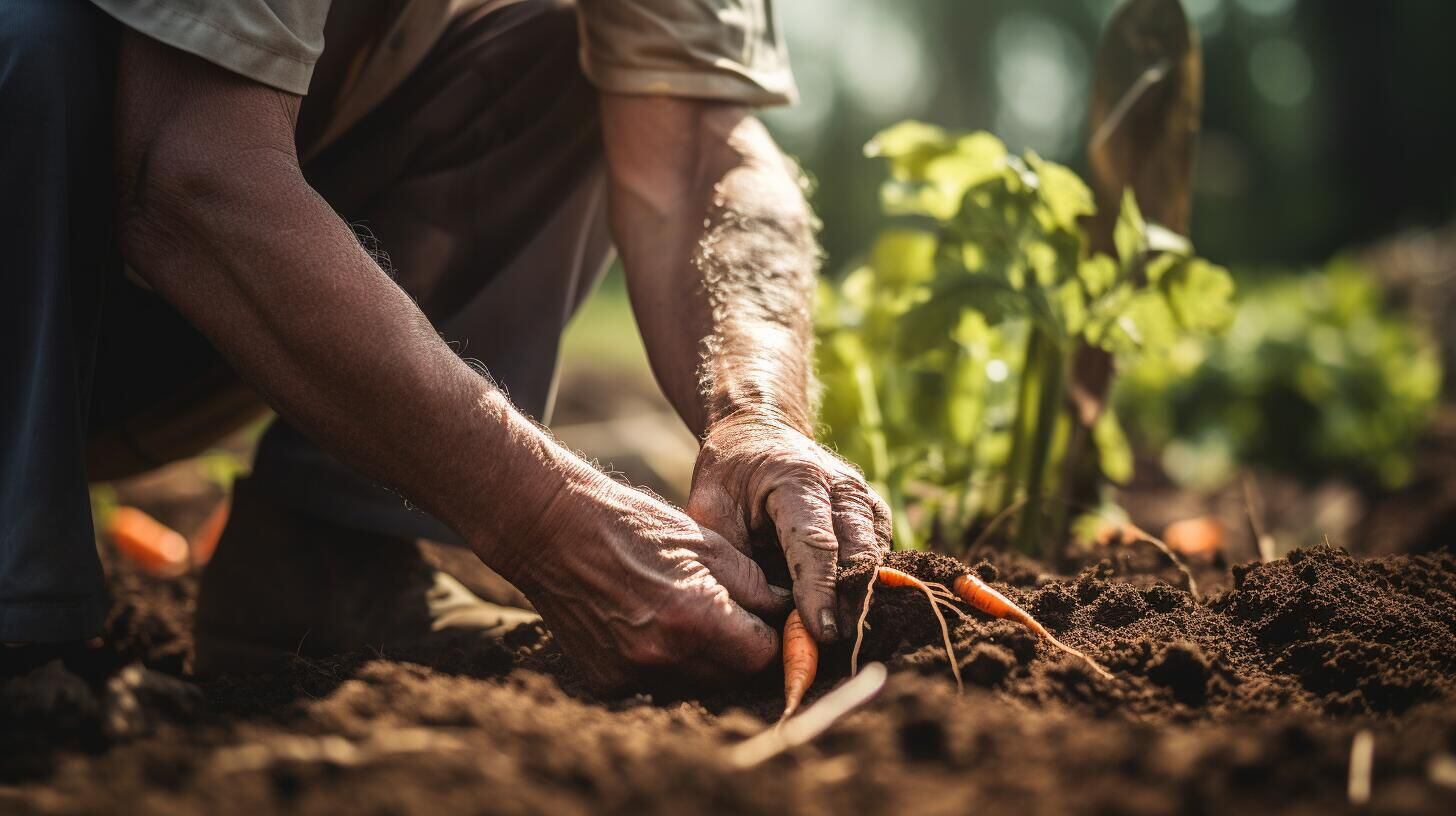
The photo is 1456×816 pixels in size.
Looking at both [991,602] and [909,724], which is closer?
[909,724]

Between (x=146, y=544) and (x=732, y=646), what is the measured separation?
101 inches

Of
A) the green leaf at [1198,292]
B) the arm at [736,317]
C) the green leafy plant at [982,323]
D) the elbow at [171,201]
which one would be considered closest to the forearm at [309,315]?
the elbow at [171,201]

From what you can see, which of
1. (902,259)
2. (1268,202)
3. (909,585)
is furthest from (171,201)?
(1268,202)

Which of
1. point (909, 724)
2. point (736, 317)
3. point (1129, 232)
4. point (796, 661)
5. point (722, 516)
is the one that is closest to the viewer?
point (909, 724)

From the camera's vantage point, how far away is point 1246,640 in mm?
1859

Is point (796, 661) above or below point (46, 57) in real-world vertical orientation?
below

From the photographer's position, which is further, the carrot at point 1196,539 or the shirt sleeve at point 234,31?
the carrot at point 1196,539

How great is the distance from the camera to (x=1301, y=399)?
5.25 metres

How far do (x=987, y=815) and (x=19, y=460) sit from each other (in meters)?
1.47

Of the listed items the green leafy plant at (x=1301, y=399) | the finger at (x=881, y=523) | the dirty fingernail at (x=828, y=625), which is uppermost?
the finger at (x=881, y=523)

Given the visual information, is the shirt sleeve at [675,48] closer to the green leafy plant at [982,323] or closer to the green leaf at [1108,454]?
the green leafy plant at [982,323]

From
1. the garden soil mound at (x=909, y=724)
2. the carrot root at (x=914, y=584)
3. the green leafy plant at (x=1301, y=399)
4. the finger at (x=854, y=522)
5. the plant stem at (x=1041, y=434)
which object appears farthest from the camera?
the green leafy plant at (x=1301, y=399)

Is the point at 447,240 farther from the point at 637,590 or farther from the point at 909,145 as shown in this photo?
the point at 637,590

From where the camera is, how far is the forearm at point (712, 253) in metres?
2.16
